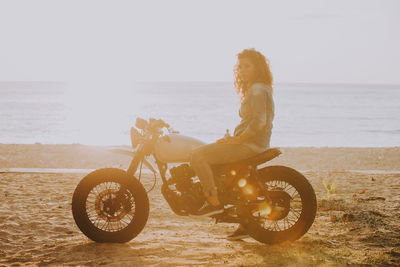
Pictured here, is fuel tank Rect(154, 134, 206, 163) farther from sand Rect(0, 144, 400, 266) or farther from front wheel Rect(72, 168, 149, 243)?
sand Rect(0, 144, 400, 266)

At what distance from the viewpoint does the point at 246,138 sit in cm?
469

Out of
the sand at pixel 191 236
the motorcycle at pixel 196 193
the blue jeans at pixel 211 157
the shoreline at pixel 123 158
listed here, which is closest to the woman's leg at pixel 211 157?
the blue jeans at pixel 211 157

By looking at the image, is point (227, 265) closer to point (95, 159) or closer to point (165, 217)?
point (165, 217)

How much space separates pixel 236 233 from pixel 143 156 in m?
1.35

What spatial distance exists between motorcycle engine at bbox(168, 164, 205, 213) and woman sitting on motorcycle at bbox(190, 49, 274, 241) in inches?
3.6

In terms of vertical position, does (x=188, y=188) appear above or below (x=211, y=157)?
below

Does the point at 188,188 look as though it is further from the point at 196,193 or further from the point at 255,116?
the point at 255,116

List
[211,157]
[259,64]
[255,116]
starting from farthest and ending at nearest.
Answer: [259,64] → [211,157] → [255,116]

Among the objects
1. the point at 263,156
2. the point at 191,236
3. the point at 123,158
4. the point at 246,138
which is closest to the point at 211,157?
the point at 246,138

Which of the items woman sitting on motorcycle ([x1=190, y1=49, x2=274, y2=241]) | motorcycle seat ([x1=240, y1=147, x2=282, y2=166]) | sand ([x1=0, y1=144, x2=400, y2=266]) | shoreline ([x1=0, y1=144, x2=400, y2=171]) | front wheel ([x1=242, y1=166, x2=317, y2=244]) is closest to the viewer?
sand ([x1=0, y1=144, x2=400, y2=266])

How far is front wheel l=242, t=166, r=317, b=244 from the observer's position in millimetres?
4973

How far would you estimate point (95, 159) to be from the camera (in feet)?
50.3

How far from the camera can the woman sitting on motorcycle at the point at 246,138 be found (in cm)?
466

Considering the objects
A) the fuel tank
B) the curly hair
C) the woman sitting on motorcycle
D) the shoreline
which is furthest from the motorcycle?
the shoreline
